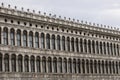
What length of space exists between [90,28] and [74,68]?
9741 millimetres

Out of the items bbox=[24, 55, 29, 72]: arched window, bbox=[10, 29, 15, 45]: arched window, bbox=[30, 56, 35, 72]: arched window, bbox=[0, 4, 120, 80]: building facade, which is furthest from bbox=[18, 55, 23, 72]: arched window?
bbox=[10, 29, 15, 45]: arched window

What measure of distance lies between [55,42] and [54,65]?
4095 millimetres

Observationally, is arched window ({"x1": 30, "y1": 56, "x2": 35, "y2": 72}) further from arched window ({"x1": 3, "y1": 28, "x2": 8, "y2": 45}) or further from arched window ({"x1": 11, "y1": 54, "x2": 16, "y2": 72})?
arched window ({"x1": 3, "y1": 28, "x2": 8, "y2": 45})

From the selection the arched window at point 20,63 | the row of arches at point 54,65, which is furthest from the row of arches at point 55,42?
the arched window at point 20,63

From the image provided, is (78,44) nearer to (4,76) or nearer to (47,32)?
(47,32)

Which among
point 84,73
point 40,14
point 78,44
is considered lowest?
point 84,73

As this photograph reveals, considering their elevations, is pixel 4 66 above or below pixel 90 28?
below

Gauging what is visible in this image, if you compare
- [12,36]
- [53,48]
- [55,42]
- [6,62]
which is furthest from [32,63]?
[55,42]

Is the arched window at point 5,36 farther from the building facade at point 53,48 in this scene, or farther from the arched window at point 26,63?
the arched window at point 26,63

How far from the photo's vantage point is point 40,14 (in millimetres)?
60781

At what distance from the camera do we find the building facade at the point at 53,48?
54969 millimetres

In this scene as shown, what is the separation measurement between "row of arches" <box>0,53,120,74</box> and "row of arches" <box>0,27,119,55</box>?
198 centimetres

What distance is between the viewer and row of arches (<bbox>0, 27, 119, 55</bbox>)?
184ft

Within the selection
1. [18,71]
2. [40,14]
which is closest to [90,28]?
[40,14]
